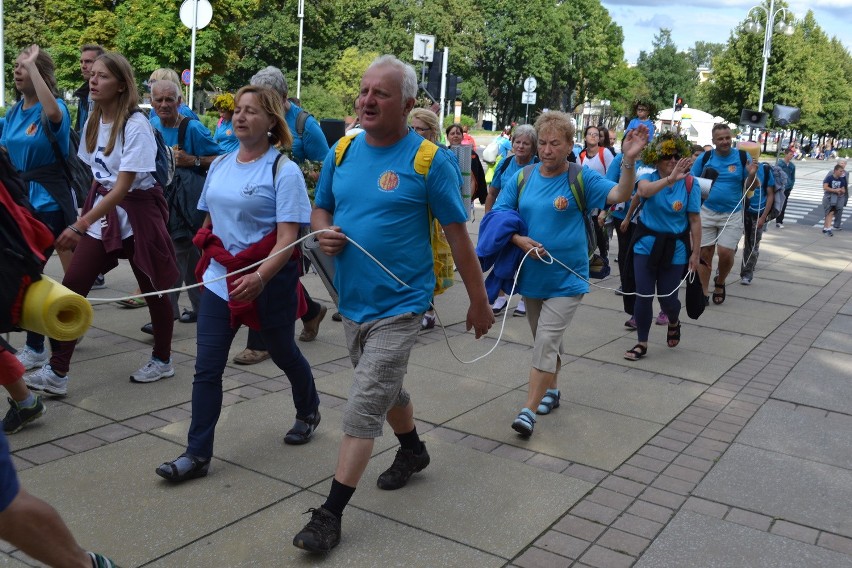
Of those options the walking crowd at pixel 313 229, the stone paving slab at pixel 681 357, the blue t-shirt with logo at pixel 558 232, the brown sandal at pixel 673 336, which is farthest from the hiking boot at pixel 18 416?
the brown sandal at pixel 673 336

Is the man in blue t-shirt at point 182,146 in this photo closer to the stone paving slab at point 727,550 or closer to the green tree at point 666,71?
the stone paving slab at point 727,550

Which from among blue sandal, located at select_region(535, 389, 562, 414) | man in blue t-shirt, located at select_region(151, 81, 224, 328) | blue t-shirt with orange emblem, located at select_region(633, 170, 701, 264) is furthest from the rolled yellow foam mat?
Result: blue t-shirt with orange emblem, located at select_region(633, 170, 701, 264)

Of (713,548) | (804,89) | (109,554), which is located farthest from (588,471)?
(804,89)

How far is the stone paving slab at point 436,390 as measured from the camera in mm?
5621

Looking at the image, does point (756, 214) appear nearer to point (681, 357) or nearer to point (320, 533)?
point (681, 357)

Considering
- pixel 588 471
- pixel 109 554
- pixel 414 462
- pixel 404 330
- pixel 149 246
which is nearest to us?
pixel 109 554

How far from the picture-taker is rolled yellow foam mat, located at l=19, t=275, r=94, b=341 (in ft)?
9.32

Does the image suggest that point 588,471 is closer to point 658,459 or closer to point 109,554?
point 658,459

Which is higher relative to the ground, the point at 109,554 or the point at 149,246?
the point at 149,246

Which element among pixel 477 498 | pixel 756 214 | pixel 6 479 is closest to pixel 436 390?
pixel 477 498

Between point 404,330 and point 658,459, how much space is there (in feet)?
6.42

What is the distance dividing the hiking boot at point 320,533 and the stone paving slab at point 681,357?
12.6 ft

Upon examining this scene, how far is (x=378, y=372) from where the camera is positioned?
3752 mm

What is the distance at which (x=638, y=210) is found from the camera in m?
7.71
